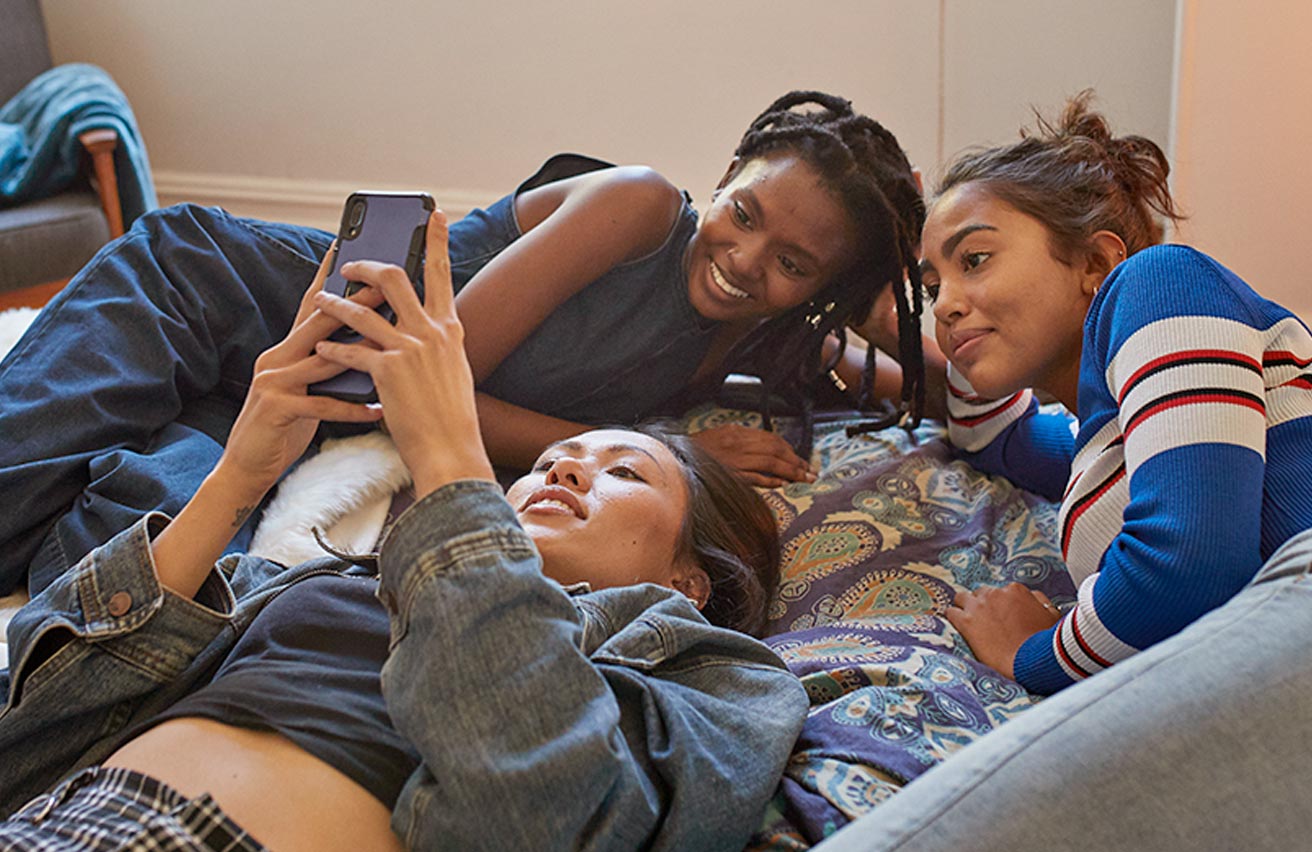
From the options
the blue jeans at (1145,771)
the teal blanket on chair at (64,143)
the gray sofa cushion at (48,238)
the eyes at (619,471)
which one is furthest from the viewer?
the teal blanket on chair at (64,143)

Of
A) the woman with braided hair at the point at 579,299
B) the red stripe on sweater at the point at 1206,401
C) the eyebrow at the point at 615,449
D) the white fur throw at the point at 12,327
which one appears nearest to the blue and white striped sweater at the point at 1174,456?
the red stripe on sweater at the point at 1206,401

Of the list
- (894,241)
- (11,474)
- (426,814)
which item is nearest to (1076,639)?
(426,814)

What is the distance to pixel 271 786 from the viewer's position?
0.84m

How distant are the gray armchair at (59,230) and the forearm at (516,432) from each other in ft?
5.18

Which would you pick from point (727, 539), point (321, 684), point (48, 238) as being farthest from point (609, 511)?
point (48, 238)

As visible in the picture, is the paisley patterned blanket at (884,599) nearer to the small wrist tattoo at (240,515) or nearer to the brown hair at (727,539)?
the brown hair at (727,539)

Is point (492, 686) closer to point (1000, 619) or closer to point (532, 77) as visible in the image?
point (1000, 619)

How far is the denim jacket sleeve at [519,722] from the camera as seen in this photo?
0.76 metres

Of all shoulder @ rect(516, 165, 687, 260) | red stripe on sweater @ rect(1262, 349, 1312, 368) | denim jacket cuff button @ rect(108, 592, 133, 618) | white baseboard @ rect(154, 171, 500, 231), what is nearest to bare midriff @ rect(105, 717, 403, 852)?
denim jacket cuff button @ rect(108, 592, 133, 618)

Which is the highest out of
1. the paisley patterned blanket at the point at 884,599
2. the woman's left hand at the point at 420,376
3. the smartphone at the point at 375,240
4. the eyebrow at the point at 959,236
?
the smartphone at the point at 375,240

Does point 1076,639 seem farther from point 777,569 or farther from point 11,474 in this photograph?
point 11,474

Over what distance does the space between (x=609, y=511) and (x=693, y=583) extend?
0.47 feet

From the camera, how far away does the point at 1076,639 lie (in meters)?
1.09

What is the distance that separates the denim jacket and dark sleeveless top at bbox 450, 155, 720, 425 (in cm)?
69
